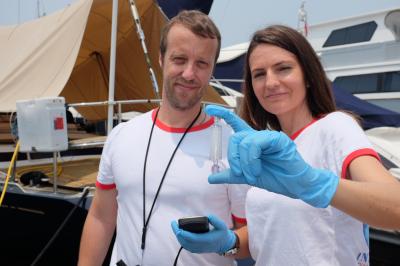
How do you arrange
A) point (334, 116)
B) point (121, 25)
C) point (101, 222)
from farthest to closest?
point (121, 25), point (101, 222), point (334, 116)

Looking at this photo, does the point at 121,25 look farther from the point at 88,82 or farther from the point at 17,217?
the point at 17,217

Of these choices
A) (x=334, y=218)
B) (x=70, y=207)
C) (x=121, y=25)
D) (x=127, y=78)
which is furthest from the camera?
(x=127, y=78)

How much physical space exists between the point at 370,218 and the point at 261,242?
45 cm

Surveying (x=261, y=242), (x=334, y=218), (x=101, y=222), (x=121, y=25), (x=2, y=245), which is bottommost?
(x=2, y=245)

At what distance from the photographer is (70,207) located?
11.7 ft

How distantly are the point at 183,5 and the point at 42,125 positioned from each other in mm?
3448

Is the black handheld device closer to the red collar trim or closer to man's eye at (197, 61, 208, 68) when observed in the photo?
the red collar trim

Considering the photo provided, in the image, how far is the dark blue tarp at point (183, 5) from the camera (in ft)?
18.6

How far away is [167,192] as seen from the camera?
1.70m

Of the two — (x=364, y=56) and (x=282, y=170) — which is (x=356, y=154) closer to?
(x=282, y=170)

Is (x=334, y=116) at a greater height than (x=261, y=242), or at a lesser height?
greater

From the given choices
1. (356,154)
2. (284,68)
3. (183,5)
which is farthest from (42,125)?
(183,5)

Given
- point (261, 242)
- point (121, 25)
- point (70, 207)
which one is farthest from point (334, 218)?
point (121, 25)

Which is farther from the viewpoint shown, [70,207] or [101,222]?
[70,207]
